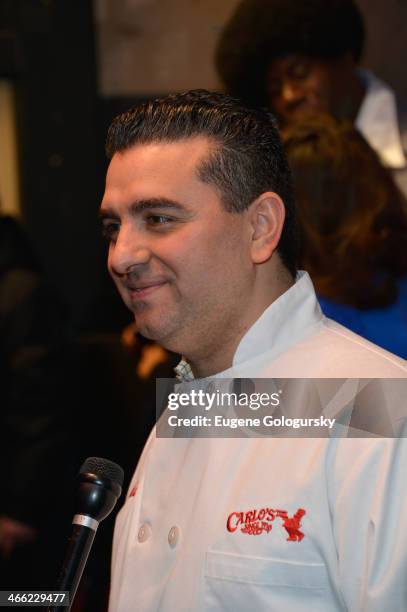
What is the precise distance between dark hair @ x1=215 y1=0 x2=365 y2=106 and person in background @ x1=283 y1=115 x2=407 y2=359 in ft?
2.28

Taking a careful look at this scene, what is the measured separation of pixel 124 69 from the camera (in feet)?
12.3

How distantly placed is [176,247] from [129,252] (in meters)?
0.07

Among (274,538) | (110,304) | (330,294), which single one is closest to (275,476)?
(274,538)

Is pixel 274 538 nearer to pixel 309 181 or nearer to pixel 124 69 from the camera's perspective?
pixel 309 181

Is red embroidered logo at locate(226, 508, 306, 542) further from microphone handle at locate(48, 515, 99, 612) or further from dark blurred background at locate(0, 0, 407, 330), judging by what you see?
dark blurred background at locate(0, 0, 407, 330)

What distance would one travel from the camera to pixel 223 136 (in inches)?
59.1

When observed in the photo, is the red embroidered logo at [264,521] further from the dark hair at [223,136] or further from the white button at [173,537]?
the dark hair at [223,136]

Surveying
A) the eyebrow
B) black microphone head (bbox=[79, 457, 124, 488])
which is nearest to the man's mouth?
the eyebrow

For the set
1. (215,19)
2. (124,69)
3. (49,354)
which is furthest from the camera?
(124,69)

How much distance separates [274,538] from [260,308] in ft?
1.25

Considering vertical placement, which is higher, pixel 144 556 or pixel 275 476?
pixel 275 476

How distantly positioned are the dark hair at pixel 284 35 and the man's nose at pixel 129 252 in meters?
1.53

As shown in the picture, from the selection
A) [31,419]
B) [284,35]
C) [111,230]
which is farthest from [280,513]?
[284,35]

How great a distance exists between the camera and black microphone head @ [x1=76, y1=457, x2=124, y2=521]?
1.23m
